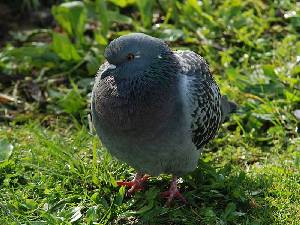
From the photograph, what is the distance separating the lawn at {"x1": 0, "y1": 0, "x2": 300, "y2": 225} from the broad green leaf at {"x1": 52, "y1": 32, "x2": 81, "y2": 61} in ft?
0.03

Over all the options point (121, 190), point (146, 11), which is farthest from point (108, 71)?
point (146, 11)

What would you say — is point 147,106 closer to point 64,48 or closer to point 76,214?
point 76,214

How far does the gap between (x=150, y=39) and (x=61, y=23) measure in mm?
2411

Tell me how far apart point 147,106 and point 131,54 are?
35 centimetres

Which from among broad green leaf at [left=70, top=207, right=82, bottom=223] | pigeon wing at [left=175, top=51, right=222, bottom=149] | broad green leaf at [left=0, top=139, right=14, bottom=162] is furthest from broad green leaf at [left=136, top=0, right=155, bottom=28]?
broad green leaf at [left=70, top=207, right=82, bottom=223]

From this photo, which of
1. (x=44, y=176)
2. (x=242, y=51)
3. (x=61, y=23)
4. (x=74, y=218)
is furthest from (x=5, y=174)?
(x=242, y=51)

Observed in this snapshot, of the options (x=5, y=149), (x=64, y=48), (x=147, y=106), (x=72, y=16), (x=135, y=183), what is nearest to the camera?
(x=147, y=106)

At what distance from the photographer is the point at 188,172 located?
438cm

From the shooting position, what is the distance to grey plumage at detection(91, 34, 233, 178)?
3947 mm

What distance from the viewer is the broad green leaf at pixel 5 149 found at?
4.70 m

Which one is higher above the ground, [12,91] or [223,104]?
[223,104]

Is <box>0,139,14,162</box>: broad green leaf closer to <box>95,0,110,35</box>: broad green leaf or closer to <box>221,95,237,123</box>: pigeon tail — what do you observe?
<box>221,95,237,123</box>: pigeon tail

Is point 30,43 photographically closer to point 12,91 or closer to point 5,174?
point 12,91

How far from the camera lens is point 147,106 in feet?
12.9
